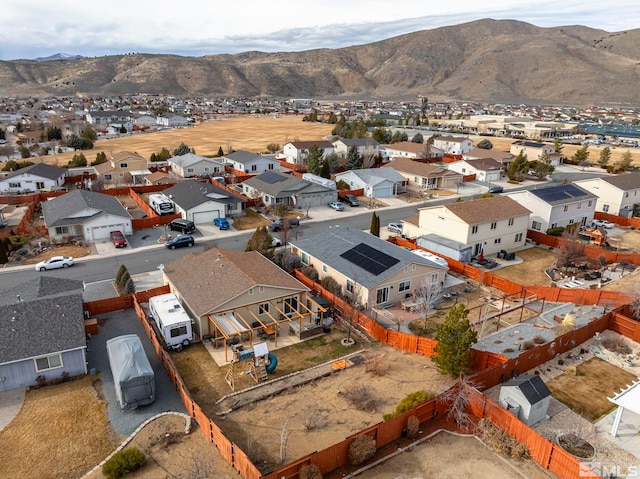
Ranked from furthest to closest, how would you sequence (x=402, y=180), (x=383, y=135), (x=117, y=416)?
(x=383, y=135), (x=402, y=180), (x=117, y=416)

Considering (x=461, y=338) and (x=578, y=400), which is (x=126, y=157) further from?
(x=578, y=400)

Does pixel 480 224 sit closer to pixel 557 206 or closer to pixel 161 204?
pixel 557 206

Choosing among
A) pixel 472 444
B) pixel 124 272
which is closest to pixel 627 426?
pixel 472 444

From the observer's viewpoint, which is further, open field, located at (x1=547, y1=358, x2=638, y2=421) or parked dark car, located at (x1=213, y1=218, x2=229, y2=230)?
parked dark car, located at (x1=213, y1=218, x2=229, y2=230)

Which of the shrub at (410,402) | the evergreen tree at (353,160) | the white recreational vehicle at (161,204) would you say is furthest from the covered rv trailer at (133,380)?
the evergreen tree at (353,160)

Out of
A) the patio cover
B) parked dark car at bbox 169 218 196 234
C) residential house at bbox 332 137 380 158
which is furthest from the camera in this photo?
residential house at bbox 332 137 380 158

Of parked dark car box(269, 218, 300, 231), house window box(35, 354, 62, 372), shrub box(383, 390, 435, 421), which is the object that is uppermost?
house window box(35, 354, 62, 372)

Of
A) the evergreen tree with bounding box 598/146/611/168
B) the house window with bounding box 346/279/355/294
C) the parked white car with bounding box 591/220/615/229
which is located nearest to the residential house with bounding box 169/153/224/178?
the house window with bounding box 346/279/355/294

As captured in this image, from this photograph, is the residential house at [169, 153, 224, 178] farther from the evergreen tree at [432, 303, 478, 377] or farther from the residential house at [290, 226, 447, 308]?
the evergreen tree at [432, 303, 478, 377]
